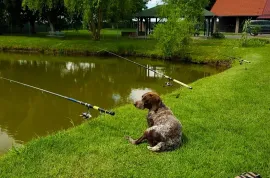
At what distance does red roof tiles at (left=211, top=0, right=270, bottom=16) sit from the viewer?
39.9 m

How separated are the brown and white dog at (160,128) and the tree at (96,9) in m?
22.9

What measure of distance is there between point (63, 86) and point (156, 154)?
1064cm

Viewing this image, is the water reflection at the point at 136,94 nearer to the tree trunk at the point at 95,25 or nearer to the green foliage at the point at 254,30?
the tree trunk at the point at 95,25

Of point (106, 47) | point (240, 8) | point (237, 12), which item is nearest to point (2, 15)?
point (106, 47)

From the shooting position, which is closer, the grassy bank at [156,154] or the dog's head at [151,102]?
the grassy bank at [156,154]

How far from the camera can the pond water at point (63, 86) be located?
400 inches

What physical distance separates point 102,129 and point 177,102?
3230mm

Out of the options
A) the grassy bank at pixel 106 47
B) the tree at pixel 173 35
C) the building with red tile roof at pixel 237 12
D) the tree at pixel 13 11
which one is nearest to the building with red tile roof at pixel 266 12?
the building with red tile roof at pixel 237 12

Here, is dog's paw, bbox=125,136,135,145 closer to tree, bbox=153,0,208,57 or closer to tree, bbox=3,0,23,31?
tree, bbox=153,0,208,57

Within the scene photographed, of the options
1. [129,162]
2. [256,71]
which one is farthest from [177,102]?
[256,71]

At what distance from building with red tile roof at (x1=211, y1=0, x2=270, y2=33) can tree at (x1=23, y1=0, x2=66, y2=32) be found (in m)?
19.1

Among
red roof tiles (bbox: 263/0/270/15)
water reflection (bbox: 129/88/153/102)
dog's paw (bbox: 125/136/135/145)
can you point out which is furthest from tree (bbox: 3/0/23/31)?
dog's paw (bbox: 125/136/135/145)

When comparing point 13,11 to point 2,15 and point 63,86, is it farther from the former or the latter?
point 63,86

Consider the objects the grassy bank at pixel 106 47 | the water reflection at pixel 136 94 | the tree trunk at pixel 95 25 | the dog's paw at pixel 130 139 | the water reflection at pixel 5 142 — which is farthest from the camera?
the tree trunk at pixel 95 25
